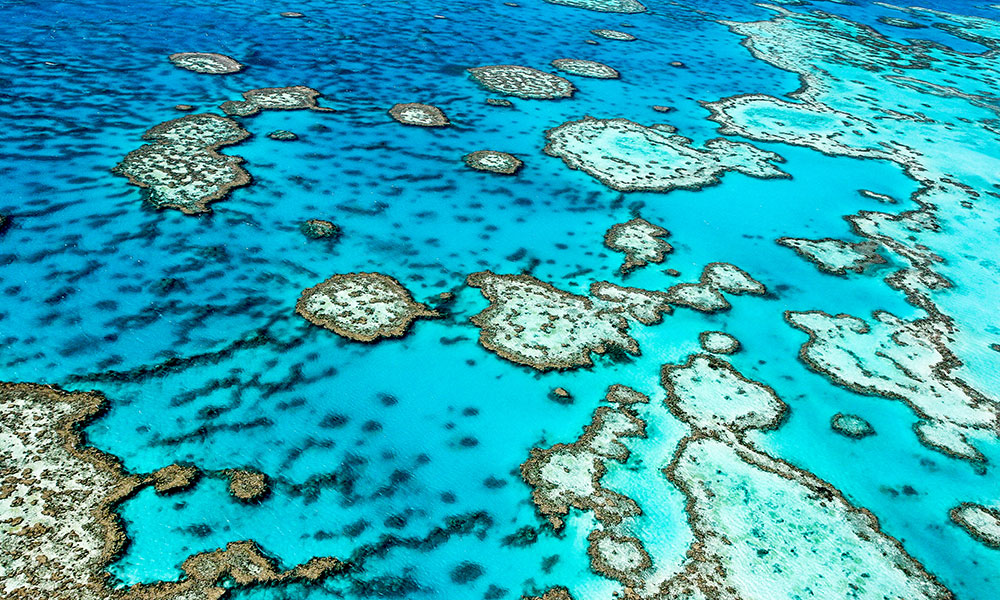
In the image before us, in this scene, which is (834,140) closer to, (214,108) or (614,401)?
(614,401)

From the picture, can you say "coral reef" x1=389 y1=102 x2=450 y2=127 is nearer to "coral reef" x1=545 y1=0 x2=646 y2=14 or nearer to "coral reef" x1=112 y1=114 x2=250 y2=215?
"coral reef" x1=112 y1=114 x2=250 y2=215

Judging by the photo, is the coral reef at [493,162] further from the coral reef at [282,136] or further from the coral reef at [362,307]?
the coral reef at [362,307]

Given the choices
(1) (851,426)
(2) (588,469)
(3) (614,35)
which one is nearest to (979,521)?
(1) (851,426)

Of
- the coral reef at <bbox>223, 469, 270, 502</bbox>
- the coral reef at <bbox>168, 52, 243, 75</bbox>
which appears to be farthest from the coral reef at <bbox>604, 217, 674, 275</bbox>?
the coral reef at <bbox>168, 52, 243, 75</bbox>

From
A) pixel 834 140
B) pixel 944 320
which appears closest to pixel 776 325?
pixel 944 320

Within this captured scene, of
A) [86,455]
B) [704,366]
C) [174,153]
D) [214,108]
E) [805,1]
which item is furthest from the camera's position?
[805,1]

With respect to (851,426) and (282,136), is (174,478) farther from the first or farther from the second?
(282,136)
